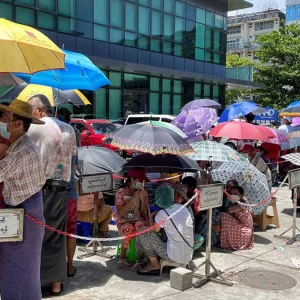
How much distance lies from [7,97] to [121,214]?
3.25m

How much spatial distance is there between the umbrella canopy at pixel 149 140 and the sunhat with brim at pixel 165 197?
19.2 inches

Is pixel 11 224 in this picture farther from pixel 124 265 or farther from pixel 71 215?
pixel 124 265

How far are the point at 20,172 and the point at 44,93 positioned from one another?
3.70 m

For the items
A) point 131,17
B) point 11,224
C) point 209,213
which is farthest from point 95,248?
point 131,17

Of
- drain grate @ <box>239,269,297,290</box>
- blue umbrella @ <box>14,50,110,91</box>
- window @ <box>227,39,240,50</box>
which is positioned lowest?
drain grate @ <box>239,269,297,290</box>

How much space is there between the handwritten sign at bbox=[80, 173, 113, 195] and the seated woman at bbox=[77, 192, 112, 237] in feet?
2.19

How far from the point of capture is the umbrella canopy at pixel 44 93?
21.7 ft

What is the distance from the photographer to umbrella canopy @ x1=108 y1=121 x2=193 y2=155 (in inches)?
197

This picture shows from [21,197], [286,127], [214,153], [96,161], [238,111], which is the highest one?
[238,111]

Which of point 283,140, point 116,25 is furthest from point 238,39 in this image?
point 283,140

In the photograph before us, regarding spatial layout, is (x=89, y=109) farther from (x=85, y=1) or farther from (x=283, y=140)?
(x=283, y=140)

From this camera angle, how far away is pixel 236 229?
6398mm

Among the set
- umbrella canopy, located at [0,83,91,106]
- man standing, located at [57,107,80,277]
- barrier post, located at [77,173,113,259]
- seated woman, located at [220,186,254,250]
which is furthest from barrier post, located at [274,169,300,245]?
umbrella canopy, located at [0,83,91,106]

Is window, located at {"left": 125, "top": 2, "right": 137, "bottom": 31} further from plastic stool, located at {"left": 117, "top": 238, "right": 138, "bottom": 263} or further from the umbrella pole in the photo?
plastic stool, located at {"left": 117, "top": 238, "right": 138, "bottom": 263}
